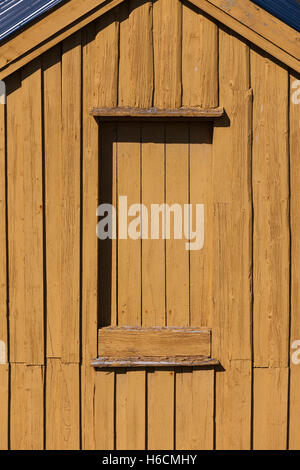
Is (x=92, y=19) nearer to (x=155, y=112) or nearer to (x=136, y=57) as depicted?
(x=136, y=57)

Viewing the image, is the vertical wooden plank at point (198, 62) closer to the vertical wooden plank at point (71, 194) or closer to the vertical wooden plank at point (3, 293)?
the vertical wooden plank at point (71, 194)

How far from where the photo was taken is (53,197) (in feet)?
13.1

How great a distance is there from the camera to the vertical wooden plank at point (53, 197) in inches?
155

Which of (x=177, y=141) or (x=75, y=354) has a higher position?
(x=177, y=141)

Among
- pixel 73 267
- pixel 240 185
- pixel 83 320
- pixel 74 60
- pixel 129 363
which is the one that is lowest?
pixel 129 363

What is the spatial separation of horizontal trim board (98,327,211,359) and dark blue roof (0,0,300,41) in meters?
2.49

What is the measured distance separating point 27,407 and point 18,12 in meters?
3.26

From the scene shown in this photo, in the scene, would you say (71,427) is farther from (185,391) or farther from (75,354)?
(185,391)

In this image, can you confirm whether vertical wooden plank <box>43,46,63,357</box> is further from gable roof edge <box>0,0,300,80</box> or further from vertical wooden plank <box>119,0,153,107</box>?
vertical wooden plank <box>119,0,153,107</box>

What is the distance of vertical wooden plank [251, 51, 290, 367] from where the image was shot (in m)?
3.96

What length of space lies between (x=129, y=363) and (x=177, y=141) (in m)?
1.85

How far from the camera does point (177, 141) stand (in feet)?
13.3

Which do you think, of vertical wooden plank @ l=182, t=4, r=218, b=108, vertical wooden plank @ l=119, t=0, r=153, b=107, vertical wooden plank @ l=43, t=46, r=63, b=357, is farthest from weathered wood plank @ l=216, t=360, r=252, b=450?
vertical wooden plank @ l=119, t=0, r=153, b=107

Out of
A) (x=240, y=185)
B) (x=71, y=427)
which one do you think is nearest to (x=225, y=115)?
(x=240, y=185)
